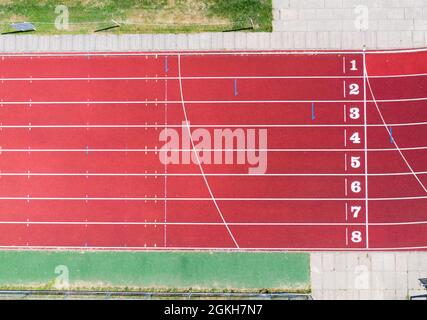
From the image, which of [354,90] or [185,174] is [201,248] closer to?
[185,174]

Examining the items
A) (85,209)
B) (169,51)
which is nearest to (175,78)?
(169,51)

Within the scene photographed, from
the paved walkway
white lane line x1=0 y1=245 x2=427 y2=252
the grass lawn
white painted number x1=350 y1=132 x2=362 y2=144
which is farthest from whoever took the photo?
the grass lawn

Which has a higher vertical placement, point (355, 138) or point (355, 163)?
point (355, 138)

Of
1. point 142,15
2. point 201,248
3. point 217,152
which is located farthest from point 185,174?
point 142,15

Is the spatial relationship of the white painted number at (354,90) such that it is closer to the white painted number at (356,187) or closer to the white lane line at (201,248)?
the white painted number at (356,187)

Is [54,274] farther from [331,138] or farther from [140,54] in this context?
[331,138]

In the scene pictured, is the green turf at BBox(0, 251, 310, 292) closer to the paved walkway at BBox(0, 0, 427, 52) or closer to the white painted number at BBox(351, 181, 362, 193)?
the white painted number at BBox(351, 181, 362, 193)

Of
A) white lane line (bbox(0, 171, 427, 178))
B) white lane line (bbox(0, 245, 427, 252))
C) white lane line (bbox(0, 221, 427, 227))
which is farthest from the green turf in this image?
white lane line (bbox(0, 171, 427, 178))
